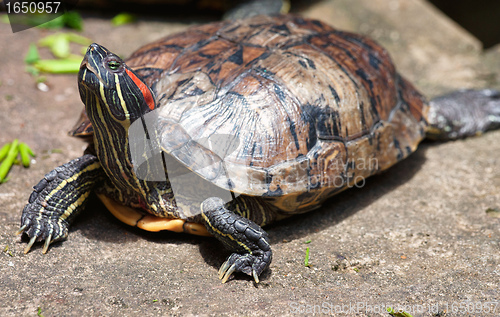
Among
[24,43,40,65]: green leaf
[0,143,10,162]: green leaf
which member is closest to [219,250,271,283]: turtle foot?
[0,143,10,162]: green leaf

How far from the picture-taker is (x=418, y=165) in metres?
5.65

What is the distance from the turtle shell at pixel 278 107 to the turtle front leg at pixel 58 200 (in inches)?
36.2

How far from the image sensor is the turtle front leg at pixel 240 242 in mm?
3660

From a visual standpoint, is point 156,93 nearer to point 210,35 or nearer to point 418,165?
point 210,35

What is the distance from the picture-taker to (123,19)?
29.0 ft

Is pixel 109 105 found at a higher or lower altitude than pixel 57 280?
higher

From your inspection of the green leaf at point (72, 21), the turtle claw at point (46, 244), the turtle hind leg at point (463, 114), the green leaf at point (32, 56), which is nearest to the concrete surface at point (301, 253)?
the turtle claw at point (46, 244)

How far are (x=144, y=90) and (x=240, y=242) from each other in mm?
1536

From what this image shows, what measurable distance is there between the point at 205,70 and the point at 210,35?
814 millimetres

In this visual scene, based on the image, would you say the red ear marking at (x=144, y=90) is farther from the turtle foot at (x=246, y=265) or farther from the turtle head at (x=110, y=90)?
the turtle foot at (x=246, y=265)

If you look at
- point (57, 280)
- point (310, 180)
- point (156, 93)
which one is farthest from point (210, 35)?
point (57, 280)

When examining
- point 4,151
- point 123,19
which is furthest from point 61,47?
point 4,151

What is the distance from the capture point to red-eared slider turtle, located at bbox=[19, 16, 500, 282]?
3.70 meters

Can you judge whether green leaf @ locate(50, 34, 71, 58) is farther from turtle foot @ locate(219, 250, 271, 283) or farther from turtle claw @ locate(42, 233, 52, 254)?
turtle foot @ locate(219, 250, 271, 283)
